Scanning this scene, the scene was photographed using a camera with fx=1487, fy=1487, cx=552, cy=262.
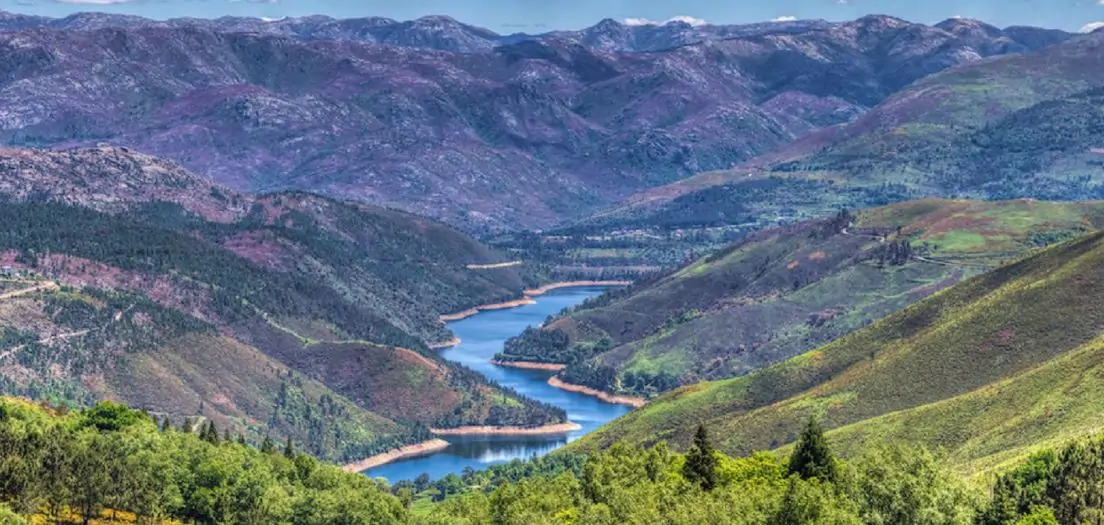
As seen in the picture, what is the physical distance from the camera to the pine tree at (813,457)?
131 m

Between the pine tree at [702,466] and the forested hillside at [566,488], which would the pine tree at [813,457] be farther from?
the pine tree at [702,466]

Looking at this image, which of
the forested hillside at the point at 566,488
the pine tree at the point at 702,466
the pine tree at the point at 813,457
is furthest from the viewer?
the pine tree at the point at 702,466

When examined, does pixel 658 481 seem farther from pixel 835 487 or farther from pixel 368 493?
pixel 368 493

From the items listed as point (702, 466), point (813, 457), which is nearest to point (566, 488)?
point (702, 466)

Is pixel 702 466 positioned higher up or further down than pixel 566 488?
higher up

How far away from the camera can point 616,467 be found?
14025 cm

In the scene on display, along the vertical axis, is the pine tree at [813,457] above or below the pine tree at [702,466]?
above

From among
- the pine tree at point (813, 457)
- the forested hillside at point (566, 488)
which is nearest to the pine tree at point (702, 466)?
the forested hillside at point (566, 488)

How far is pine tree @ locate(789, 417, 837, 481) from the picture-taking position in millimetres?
130750

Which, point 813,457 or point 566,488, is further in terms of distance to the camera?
point 566,488

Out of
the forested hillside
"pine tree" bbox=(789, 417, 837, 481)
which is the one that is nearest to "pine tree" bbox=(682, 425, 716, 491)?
the forested hillside

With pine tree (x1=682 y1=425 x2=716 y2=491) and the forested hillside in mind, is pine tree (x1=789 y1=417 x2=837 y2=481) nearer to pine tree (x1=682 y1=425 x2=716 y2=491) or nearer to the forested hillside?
the forested hillside

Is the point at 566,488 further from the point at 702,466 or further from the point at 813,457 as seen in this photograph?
the point at 813,457

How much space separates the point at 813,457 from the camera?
132125mm
